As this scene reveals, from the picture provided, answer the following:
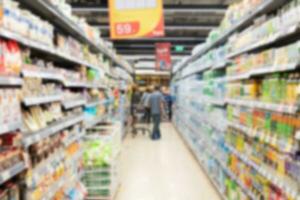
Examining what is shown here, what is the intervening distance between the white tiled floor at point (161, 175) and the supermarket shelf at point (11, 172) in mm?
3010

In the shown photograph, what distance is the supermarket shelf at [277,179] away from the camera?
2498mm

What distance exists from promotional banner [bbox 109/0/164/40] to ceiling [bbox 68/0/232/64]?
2943 millimetres

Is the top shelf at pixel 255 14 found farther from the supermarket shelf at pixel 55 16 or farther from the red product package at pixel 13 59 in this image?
the red product package at pixel 13 59

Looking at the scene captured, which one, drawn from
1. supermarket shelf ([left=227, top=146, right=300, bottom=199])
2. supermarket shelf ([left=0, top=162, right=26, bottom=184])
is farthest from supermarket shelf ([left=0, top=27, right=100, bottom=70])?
supermarket shelf ([left=227, top=146, right=300, bottom=199])

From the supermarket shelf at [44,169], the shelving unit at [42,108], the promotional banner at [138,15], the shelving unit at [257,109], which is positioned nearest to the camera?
the shelving unit at [42,108]

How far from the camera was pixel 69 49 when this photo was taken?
395 centimetres

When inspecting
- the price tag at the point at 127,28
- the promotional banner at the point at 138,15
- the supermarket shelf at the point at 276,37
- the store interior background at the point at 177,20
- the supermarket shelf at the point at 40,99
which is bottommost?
the supermarket shelf at the point at 40,99

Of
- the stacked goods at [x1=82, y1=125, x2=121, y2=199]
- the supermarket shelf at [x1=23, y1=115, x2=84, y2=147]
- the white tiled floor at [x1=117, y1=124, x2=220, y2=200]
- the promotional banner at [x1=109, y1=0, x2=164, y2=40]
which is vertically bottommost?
the white tiled floor at [x1=117, y1=124, x2=220, y2=200]

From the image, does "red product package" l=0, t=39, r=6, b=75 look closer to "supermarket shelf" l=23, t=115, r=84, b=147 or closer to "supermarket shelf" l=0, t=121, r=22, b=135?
"supermarket shelf" l=0, t=121, r=22, b=135

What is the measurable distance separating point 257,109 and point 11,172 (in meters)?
2.36

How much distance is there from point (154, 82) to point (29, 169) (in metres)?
21.3

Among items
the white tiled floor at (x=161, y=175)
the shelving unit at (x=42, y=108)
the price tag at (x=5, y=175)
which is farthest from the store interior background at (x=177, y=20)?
the price tag at (x=5, y=175)

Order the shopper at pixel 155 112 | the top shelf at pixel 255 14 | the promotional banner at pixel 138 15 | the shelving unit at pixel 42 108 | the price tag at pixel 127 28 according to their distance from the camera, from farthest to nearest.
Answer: the shopper at pixel 155 112 < the price tag at pixel 127 28 < the promotional banner at pixel 138 15 < the top shelf at pixel 255 14 < the shelving unit at pixel 42 108

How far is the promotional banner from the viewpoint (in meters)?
5.81
